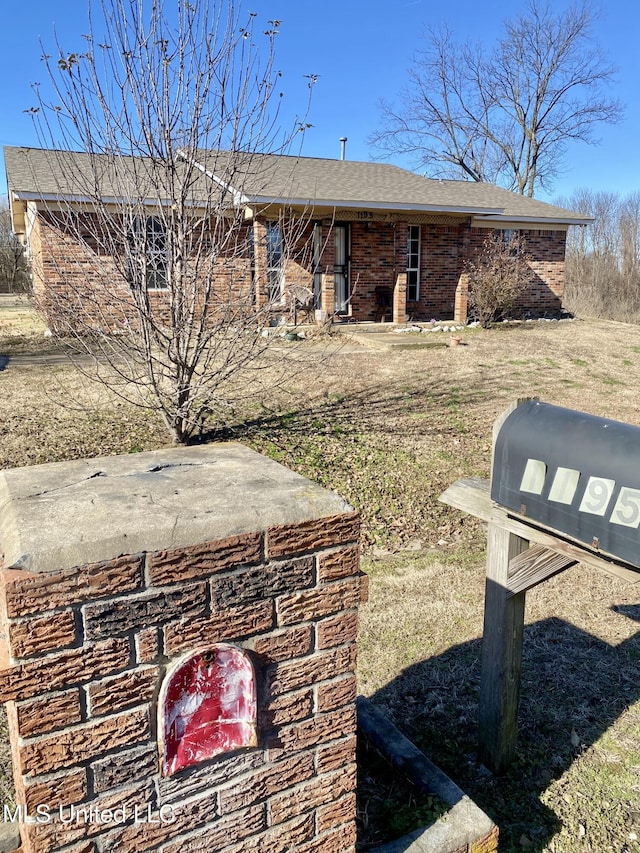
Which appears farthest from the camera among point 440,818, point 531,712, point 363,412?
point 363,412

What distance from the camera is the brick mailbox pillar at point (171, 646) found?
1320 millimetres

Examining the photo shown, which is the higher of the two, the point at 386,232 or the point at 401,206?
the point at 401,206

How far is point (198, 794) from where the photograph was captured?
5.10 ft

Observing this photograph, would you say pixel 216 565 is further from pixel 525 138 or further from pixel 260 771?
pixel 525 138

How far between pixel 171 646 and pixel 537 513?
1627 millimetres

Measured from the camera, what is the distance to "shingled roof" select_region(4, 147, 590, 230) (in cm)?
579

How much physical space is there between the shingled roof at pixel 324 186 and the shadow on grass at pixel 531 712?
430 cm

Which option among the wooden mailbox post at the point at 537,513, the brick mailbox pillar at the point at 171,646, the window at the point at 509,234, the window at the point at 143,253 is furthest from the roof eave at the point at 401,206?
the brick mailbox pillar at the point at 171,646

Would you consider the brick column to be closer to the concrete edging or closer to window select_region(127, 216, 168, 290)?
window select_region(127, 216, 168, 290)

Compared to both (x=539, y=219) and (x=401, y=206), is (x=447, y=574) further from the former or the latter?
(x=539, y=219)

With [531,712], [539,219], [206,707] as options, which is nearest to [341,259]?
[539,219]

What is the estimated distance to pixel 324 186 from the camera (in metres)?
16.0

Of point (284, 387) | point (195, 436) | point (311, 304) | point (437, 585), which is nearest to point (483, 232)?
point (311, 304)

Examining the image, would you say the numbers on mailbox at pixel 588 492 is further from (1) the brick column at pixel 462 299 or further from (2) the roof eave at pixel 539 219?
(2) the roof eave at pixel 539 219
